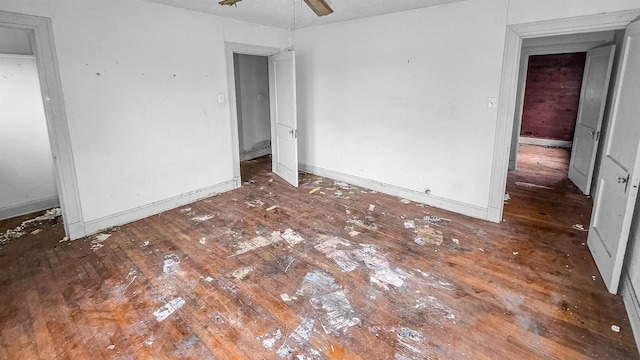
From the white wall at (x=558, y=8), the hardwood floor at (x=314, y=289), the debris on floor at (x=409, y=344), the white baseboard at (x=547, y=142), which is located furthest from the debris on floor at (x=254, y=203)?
the white baseboard at (x=547, y=142)

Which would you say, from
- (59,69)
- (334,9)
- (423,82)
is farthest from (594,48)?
(59,69)

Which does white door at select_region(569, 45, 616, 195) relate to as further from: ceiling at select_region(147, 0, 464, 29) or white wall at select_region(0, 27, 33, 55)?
white wall at select_region(0, 27, 33, 55)

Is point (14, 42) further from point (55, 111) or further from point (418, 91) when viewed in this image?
point (418, 91)

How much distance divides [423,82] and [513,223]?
2.01 meters

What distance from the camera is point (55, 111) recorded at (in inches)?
123

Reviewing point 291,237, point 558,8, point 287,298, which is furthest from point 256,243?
point 558,8

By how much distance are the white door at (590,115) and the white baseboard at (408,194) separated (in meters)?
2.05

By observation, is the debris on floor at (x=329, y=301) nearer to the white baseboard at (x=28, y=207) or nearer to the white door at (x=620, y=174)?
the white door at (x=620, y=174)

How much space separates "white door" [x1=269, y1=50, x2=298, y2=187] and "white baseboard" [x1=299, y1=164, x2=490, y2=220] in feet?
2.06

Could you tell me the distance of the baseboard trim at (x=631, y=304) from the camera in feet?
6.63

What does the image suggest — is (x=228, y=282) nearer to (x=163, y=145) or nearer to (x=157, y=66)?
(x=163, y=145)

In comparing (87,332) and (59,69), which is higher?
(59,69)

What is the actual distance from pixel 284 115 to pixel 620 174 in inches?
161

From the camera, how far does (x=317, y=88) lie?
5320mm
